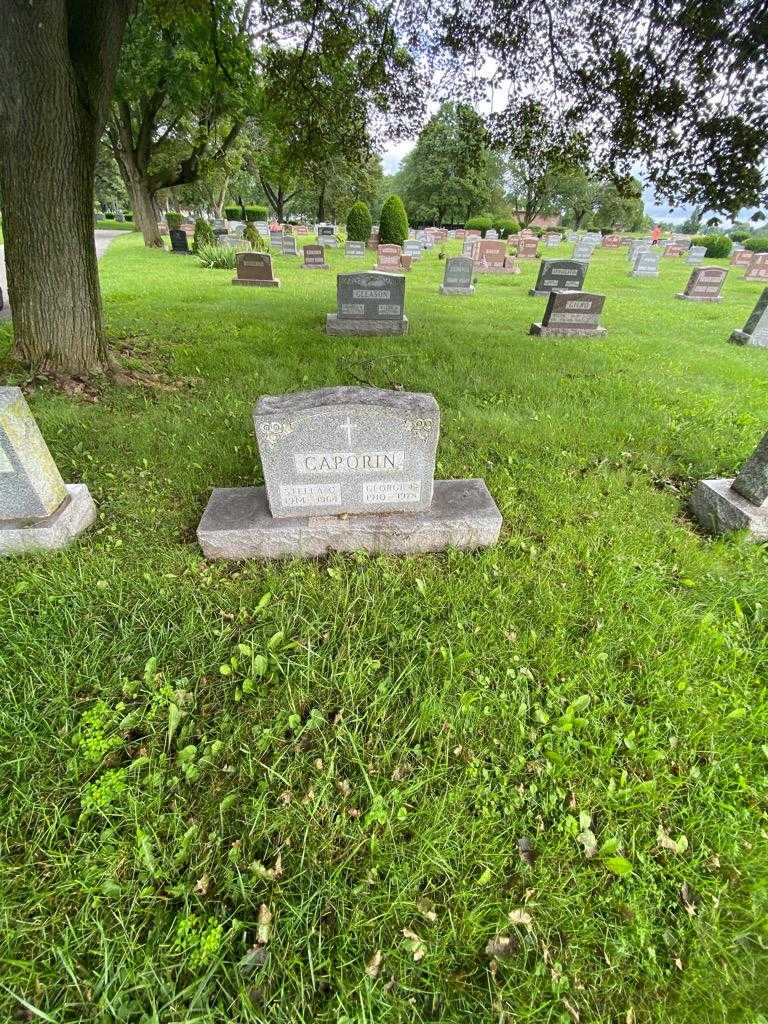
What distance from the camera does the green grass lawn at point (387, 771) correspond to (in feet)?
4.40

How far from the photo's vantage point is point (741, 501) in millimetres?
3141

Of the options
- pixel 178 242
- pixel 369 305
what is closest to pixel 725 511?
pixel 369 305

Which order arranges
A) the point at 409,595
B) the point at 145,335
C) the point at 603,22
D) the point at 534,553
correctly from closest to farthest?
the point at 409,595 → the point at 534,553 → the point at 603,22 → the point at 145,335

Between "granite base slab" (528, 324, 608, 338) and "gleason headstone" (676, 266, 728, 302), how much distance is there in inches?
294

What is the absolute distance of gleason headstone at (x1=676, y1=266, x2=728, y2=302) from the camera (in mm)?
12898

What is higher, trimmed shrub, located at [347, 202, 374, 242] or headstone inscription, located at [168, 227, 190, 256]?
trimmed shrub, located at [347, 202, 374, 242]

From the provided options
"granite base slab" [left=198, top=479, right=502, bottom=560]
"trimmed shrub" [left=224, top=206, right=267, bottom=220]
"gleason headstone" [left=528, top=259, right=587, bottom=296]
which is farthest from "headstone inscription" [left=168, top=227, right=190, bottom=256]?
"trimmed shrub" [left=224, top=206, right=267, bottom=220]

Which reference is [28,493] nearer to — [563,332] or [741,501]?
[741,501]

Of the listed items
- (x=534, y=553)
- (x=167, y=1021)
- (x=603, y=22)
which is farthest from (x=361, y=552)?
(x=603, y=22)

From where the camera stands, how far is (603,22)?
477 centimetres

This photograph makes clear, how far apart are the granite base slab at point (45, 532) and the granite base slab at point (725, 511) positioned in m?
4.41

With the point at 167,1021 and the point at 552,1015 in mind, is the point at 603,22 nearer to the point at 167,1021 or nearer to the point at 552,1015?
the point at 552,1015

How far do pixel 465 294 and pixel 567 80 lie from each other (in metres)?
7.18

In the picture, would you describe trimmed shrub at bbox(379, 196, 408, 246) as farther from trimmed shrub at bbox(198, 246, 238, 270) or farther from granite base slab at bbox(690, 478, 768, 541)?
granite base slab at bbox(690, 478, 768, 541)
